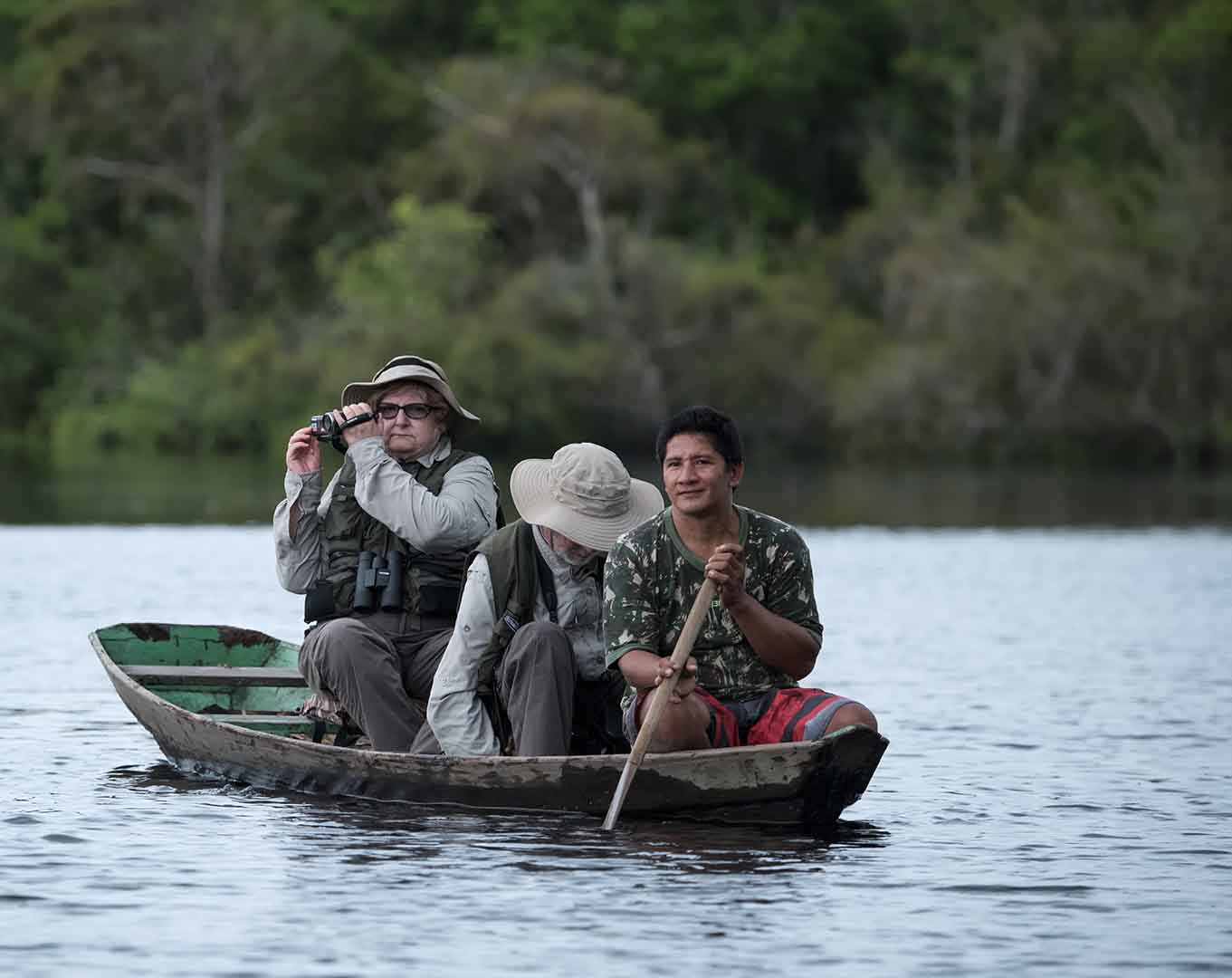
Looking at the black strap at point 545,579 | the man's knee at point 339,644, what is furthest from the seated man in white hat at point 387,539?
the black strap at point 545,579

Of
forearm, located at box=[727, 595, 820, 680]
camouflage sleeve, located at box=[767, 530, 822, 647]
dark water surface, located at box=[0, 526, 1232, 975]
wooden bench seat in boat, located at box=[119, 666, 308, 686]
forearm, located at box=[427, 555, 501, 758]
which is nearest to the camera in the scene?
dark water surface, located at box=[0, 526, 1232, 975]

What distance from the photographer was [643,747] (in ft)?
25.5

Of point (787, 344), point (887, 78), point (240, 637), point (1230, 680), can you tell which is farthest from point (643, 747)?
point (887, 78)

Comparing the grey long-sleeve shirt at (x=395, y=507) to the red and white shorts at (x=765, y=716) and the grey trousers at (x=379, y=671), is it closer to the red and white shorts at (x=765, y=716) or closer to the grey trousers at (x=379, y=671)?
the grey trousers at (x=379, y=671)

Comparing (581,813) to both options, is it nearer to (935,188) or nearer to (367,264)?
(367,264)

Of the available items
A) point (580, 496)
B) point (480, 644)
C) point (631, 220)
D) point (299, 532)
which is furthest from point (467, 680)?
point (631, 220)

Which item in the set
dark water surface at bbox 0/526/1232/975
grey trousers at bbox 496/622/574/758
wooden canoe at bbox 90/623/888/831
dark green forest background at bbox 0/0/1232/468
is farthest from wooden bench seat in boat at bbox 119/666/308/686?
dark green forest background at bbox 0/0/1232/468

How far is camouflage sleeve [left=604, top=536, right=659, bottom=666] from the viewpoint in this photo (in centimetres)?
778

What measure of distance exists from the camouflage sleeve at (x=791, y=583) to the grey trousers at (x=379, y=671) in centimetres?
149

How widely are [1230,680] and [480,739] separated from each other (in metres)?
6.70

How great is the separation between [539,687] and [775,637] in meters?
0.90

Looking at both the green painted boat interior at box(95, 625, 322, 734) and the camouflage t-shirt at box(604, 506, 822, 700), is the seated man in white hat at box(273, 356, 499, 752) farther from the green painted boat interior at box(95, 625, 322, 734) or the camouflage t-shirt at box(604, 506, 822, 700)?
the green painted boat interior at box(95, 625, 322, 734)

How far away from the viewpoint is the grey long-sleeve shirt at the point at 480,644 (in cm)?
827

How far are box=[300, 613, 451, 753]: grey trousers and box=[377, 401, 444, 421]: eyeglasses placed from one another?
748 millimetres
